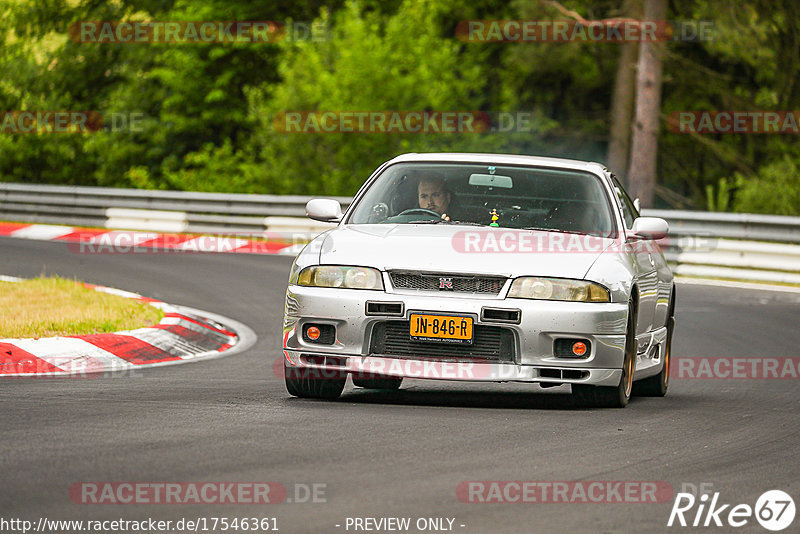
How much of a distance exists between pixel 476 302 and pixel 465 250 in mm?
402

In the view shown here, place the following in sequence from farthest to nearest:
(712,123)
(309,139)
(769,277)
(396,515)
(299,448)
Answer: (712,123)
(309,139)
(769,277)
(299,448)
(396,515)

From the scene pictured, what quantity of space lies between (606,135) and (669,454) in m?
33.5

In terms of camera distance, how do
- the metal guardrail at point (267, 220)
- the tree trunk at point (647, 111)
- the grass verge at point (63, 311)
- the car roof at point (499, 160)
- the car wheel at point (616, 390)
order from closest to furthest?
1. the car wheel at point (616, 390)
2. the car roof at point (499, 160)
3. the grass verge at point (63, 311)
4. the metal guardrail at point (267, 220)
5. the tree trunk at point (647, 111)

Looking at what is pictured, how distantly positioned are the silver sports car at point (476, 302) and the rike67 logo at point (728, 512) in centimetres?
230

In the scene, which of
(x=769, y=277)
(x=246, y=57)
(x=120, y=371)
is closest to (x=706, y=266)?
(x=769, y=277)

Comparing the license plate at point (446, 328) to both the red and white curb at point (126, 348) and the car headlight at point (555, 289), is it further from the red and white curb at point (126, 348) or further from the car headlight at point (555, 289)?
the red and white curb at point (126, 348)

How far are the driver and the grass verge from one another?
3.17 metres

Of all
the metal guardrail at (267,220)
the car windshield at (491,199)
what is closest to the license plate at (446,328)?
the car windshield at (491,199)

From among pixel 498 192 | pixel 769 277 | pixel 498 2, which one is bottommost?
pixel 769 277

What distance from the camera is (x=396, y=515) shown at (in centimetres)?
542

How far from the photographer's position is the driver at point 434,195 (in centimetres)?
948

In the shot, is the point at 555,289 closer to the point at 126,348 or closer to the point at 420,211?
the point at 420,211

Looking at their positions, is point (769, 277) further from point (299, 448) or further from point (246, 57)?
point (246, 57)

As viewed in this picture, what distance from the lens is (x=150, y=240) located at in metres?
24.2
